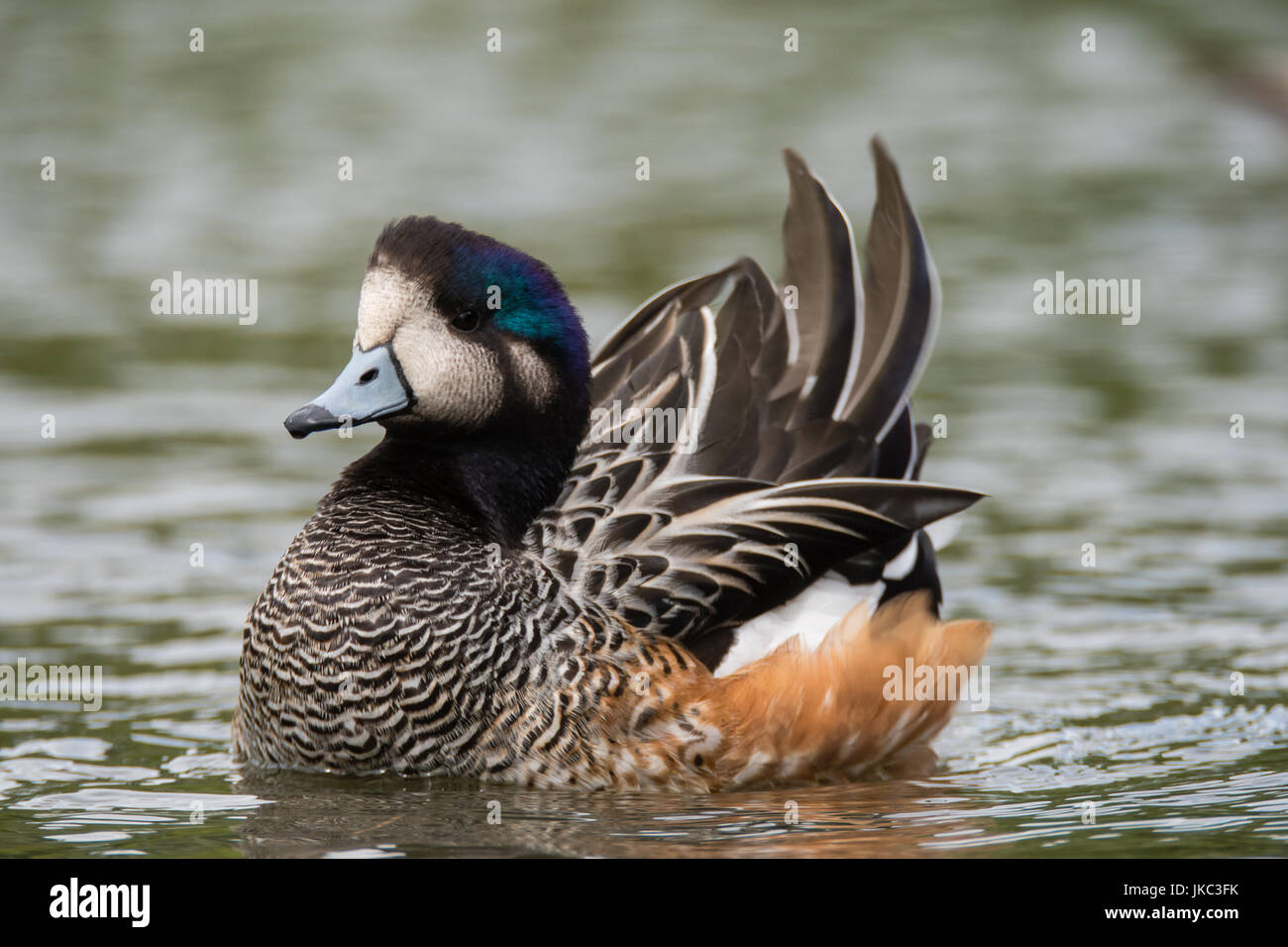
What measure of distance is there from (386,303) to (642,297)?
699 cm

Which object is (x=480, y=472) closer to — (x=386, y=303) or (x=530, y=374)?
(x=530, y=374)

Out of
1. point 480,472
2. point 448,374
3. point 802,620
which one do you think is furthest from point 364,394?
point 802,620

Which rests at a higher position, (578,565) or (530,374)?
(530,374)

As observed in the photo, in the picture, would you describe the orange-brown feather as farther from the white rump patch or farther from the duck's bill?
the duck's bill

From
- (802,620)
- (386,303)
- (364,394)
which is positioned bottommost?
(802,620)

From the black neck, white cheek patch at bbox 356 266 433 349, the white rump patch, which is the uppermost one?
white cheek patch at bbox 356 266 433 349

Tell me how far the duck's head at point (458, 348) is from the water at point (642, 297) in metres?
1.29

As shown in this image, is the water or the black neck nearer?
the water

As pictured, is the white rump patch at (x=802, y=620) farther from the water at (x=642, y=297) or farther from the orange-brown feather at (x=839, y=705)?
the water at (x=642, y=297)

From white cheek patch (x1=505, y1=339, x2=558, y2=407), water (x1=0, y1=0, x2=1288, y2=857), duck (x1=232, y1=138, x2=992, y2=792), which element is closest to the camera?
duck (x1=232, y1=138, x2=992, y2=792)

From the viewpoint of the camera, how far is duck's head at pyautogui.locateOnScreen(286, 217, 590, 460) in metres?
6.83

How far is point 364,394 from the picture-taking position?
6.76 metres

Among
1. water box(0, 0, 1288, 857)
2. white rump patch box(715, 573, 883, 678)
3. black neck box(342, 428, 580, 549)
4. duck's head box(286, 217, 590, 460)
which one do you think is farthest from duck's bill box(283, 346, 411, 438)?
white rump patch box(715, 573, 883, 678)

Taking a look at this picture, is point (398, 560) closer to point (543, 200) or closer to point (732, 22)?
point (543, 200)
